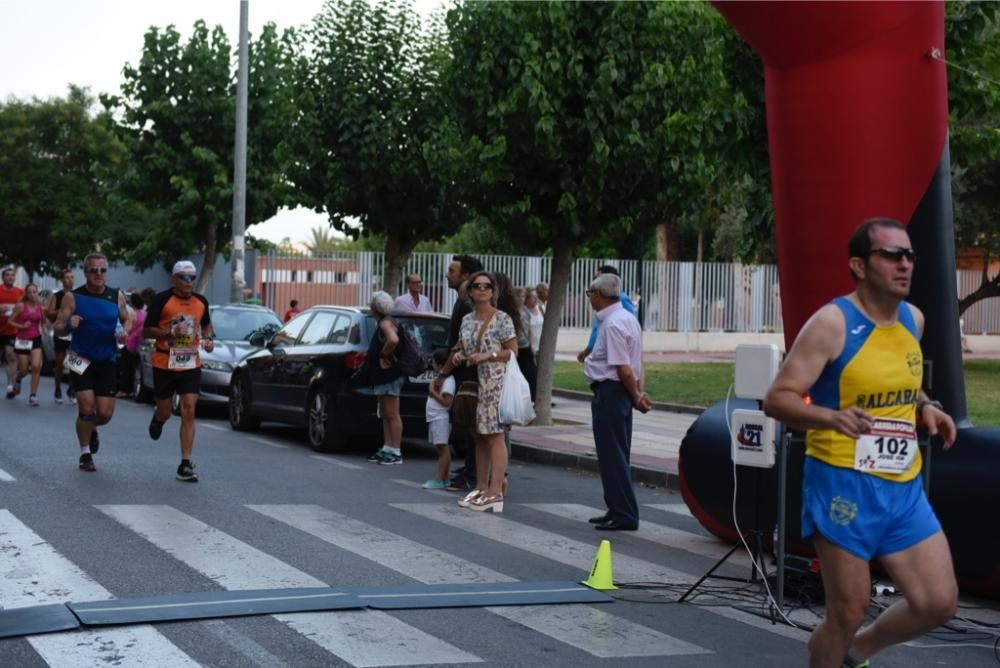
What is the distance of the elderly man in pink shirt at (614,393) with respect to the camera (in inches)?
412

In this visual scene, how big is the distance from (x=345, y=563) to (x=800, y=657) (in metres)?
2.99

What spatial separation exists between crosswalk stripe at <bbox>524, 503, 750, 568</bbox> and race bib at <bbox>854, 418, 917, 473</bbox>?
13.6ft

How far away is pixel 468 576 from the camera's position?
8359mm

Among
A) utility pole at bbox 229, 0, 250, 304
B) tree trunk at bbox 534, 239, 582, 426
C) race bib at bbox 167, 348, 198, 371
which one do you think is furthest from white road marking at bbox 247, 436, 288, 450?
utility pole at bbox 229, 0, 250, 304

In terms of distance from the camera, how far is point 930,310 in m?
8.42

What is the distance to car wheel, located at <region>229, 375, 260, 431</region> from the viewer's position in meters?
17.4

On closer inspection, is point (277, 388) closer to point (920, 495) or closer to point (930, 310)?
point (930, 310)

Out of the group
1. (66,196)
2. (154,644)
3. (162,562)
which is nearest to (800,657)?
(154,644)

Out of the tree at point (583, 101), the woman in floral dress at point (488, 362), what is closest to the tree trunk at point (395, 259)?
the tree at point (583, 101)

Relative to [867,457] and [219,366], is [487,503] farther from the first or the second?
[219,366]

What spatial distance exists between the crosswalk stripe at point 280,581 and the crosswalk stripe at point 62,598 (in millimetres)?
653

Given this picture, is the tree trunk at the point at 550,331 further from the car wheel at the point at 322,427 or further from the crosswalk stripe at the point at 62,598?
the crosswalk stripe at the point at 62,598

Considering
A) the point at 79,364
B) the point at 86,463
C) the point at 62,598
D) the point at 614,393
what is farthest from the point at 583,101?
the point at 62,598

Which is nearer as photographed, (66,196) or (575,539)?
(575,539)
